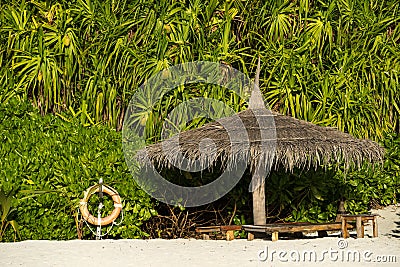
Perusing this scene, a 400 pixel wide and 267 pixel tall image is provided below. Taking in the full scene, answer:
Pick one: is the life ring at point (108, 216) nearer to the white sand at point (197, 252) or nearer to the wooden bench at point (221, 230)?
the white sand at point (197, 252)

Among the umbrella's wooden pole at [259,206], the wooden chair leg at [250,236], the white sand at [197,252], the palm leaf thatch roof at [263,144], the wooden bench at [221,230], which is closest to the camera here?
the white sand at [197,252]

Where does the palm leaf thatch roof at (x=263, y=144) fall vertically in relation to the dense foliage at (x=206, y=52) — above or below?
below

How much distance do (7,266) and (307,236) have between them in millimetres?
3776

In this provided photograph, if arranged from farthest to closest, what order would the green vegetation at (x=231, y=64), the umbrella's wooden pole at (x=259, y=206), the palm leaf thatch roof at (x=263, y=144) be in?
the green vegetation at (x=231, y=64) < the umbrella's wooden pole at (x=259, y=206) < the palm leaf thatch roof at (x=263, y=144)

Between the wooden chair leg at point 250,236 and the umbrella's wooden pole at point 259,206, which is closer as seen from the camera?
the wooden chair leg at point 250,236

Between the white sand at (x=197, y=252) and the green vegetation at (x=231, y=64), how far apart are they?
1285 mm

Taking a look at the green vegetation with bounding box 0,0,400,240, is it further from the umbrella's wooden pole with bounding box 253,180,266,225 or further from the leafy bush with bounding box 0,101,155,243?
the umbrella's wooden pole with bounding box 253,180,266,225

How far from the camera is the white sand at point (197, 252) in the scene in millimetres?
6453

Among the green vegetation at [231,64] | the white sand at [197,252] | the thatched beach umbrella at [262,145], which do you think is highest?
the green vegetation at [231,64]

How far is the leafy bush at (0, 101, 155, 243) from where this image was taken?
7945 millimetres

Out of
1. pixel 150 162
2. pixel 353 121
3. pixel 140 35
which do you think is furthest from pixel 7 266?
pixel 353 121

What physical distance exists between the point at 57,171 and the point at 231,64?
2.66 metres

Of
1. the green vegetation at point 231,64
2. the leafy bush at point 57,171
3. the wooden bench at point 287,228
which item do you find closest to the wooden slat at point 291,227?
the wooden bench at point 287,228

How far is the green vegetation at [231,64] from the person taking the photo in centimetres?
904
